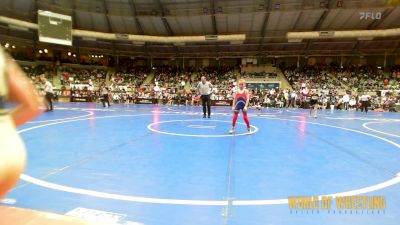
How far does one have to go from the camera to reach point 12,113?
67.6 inches

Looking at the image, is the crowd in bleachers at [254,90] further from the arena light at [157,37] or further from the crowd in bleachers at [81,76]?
the arena light at [157,37]

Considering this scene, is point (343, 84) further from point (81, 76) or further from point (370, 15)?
point (81, 76)

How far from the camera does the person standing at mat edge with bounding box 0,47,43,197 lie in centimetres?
153

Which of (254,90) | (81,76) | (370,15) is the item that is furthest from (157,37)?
(370,15)

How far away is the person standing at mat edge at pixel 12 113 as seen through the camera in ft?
5.00

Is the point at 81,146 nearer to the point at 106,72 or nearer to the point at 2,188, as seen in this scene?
the point at 2,188

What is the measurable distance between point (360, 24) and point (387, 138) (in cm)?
2534

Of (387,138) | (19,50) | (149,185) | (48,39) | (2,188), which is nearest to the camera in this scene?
(2,188)

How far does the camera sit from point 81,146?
7.33 m

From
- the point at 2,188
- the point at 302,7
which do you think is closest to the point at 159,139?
the point at 2,188
